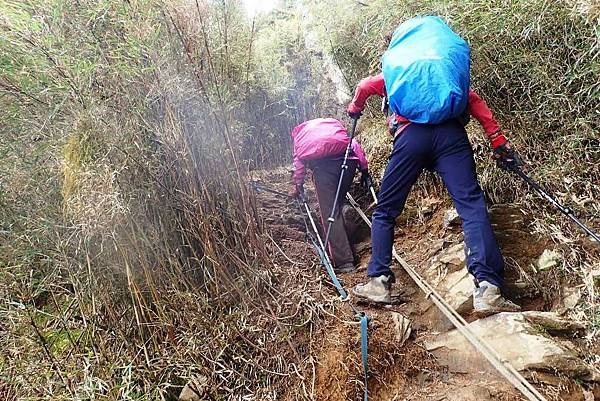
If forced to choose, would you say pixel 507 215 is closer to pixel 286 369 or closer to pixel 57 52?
pixel 286 369

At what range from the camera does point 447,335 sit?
2795mm

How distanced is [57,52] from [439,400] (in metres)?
2.78

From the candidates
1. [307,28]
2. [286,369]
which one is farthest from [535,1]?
[307,28]

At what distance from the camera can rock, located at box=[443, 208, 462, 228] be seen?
139 inches

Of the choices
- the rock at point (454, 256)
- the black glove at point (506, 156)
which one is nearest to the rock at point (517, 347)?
the rock at point (454, 256)

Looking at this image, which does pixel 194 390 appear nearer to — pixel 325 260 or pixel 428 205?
pixel 325 260

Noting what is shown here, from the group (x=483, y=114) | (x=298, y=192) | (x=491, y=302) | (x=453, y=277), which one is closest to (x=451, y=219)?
(x=453, y=277)

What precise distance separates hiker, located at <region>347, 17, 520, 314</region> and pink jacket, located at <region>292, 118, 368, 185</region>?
2.81 feet

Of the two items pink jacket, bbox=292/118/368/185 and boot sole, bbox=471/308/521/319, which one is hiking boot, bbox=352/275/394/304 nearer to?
boot sole, bbox=471/308/521/319

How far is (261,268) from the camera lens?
309 centimetres

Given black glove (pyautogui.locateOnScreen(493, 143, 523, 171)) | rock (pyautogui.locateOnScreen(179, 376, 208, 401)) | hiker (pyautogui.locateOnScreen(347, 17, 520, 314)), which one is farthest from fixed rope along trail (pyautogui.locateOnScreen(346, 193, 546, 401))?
rock (pyautogui.locateOnScreen(179, 376, 208, 401))

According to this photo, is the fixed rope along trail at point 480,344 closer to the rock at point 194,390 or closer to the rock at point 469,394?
the rock at point 469,394

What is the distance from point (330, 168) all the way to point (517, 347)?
7.30 ft

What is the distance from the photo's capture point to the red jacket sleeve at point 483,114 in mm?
2963
